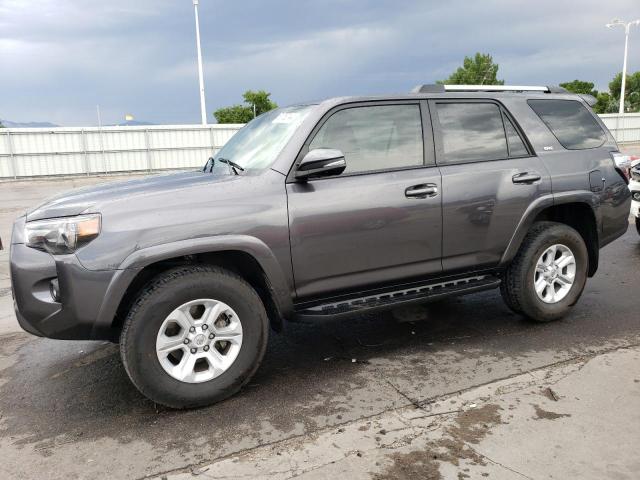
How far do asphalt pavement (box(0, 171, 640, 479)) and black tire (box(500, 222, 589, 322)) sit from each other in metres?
0.16

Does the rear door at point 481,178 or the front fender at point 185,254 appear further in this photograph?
the rear door at point 481,178

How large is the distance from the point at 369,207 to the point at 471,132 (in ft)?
3.83

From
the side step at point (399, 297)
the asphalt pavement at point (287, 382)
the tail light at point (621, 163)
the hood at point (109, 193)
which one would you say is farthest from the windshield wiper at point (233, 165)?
the tail light at point (621, 163)

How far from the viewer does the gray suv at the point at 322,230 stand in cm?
307

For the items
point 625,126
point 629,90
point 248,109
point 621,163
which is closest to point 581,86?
point 629,90

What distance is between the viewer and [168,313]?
314cm

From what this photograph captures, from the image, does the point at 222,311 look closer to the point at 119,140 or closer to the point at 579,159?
the point at 579,159

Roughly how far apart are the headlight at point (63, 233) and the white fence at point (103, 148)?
23.9 m

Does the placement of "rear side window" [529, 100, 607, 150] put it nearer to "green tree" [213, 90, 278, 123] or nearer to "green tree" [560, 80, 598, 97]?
"green tree" [213, 90, 278, 123]

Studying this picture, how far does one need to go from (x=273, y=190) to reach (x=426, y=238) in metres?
1.16

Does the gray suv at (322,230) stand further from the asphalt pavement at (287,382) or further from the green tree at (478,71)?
the green tree at (478,71)

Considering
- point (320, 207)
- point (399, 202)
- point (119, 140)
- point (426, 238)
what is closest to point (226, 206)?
point (320, 207)

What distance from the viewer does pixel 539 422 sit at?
9.85ft

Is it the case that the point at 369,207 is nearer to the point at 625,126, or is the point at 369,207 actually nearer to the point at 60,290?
the point at 60,290
